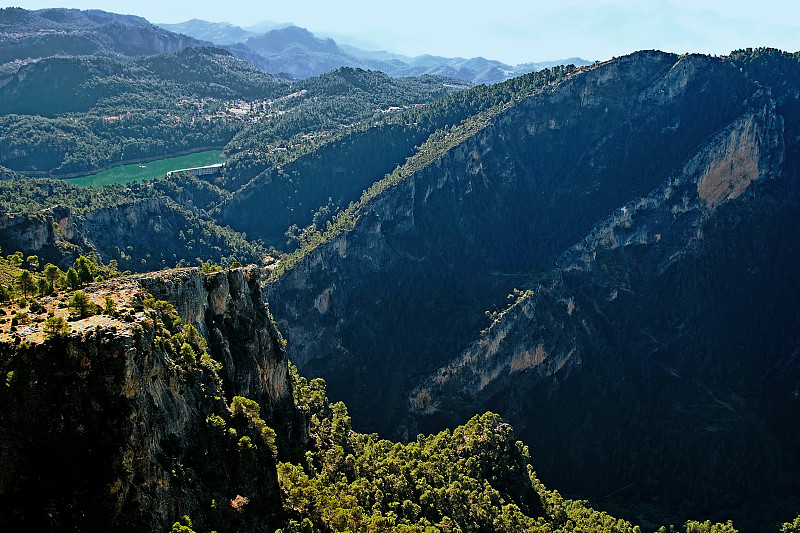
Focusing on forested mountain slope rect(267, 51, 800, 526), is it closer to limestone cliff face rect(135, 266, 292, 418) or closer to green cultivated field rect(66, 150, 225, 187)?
limestone cliff face rect(135, 266, 292, 418)

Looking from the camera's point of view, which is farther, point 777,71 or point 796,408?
point 777,71

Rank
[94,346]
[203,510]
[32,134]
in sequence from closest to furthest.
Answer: [94,346], [203,510], [32,134]

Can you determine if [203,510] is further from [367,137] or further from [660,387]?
[367,137]

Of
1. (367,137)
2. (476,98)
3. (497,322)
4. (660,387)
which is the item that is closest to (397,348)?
(497,322)

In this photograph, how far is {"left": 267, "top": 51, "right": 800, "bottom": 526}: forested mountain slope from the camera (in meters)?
119

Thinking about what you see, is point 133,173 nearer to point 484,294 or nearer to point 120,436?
point 484,294

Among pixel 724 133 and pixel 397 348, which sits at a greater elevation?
pixel 724 133

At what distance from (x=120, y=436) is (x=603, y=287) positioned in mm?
123254

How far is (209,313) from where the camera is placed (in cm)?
5131

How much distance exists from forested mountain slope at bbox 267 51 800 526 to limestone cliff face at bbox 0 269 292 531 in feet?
254

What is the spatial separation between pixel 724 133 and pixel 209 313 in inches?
4987

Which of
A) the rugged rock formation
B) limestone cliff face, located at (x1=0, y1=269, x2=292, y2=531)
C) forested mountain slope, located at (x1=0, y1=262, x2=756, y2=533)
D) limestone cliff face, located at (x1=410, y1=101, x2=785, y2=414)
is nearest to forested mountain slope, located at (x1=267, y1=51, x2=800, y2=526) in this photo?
limestone cliff face, located at (x1=410, y1=101, x2=785, y2=414)

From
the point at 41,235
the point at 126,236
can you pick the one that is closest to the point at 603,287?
the point at 126,236

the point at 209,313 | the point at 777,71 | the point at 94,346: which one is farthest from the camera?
the point at 777,71
